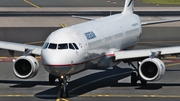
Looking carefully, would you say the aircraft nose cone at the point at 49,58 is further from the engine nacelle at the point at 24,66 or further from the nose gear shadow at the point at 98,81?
the nose gear shadow at the point at 98,81

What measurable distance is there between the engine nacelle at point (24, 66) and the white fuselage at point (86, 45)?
7.07ft

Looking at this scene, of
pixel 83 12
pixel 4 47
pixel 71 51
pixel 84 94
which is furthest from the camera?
pixel 83 12

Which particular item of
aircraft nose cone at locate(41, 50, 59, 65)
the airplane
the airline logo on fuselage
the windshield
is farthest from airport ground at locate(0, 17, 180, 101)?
the airline logo on fuselage

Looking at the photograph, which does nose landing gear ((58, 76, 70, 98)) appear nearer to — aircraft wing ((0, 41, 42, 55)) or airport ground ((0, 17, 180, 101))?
airport ground ((0, 17, 180, 101))

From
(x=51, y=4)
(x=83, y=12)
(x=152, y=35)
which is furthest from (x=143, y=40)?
(x=51, y=4)

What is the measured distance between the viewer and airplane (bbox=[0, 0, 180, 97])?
34219 mm

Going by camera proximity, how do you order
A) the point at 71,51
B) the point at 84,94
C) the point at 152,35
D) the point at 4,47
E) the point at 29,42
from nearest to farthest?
the point at 71,51
the point at 84,94
the point at 4,47
the point at 29,42
the point at 152,35

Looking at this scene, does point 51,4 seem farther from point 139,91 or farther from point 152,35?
point 139,91

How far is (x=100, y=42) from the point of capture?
38.6 meters

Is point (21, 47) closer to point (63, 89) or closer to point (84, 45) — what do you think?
point (63, 89)

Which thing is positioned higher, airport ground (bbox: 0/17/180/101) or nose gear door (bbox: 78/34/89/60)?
nose gear door (bbox: 78/34/89/60)

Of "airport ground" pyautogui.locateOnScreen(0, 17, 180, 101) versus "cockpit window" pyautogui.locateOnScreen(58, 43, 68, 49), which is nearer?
"cockpit window" pyautogui.locateOnScreen(58, 43, 68, 49)

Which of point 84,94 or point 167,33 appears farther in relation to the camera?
point 167,33

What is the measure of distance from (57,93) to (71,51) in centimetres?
391
